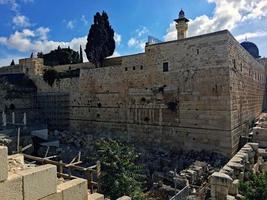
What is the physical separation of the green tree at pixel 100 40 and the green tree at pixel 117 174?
35.7ft

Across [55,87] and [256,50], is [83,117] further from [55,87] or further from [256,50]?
[256,50]

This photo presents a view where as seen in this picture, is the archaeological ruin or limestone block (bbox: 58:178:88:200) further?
the archaeological ruin

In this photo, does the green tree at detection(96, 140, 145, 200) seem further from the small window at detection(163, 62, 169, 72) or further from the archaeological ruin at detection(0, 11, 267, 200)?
the small window at detection(163, 62, 169, 72)

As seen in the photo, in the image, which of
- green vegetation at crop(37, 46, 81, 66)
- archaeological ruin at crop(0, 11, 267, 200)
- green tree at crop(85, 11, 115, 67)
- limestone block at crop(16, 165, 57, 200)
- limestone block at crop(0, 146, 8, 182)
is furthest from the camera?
green vegetation at crop(37, 46, 81, 66)

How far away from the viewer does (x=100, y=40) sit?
19.0 m

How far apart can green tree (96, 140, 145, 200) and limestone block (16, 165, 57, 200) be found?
14.4 ft

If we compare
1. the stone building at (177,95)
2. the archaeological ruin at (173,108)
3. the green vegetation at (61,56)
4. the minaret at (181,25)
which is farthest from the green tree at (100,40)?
the green vegetation at (61,56)

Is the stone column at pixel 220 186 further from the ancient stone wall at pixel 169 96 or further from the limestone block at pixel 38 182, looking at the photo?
the ancient stone wall at pixel 169 96

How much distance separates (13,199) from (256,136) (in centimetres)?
1134

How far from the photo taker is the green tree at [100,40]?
60.6 ft

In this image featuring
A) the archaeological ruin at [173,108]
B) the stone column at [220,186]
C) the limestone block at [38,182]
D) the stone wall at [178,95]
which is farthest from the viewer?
the stone wall at [178,95]

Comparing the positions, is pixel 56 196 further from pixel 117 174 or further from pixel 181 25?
pixel 181 25

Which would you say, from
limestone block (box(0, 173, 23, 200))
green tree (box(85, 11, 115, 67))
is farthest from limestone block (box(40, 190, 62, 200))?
green tree (box(85, 11, 115, 67))

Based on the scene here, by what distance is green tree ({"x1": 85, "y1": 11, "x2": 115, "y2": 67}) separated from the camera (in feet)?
60.6
